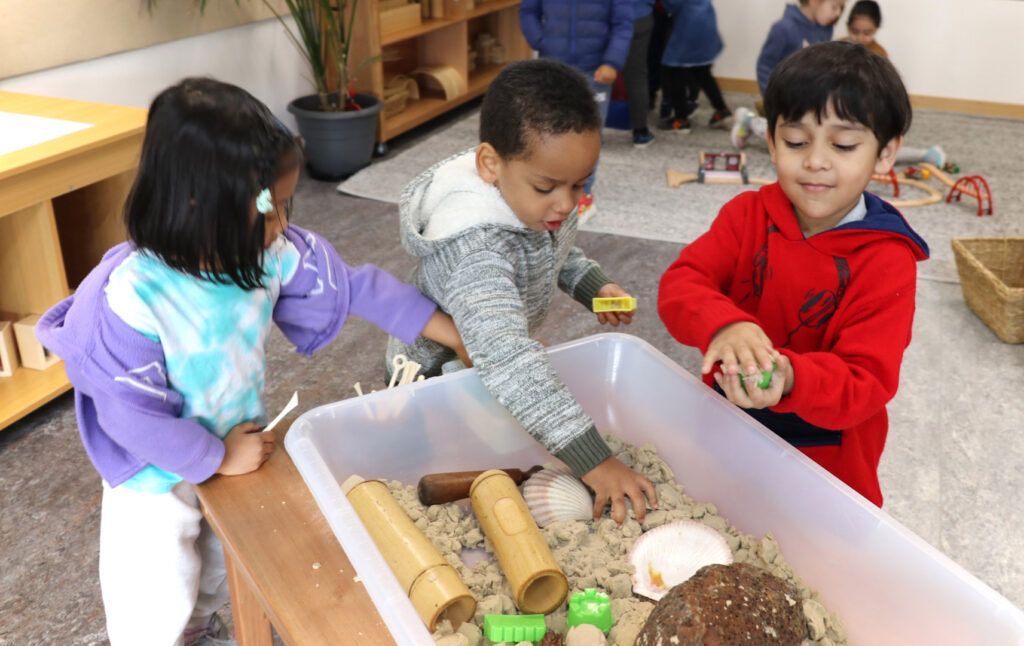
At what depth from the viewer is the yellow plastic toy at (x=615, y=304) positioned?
3.50 ft

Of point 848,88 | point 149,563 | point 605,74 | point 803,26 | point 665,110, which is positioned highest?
point 848,88

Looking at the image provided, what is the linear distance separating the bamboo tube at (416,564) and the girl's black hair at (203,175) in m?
0.26

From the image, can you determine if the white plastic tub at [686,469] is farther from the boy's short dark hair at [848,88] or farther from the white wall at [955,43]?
the white wall at [955,43]

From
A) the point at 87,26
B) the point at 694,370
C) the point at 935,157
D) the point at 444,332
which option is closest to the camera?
the point at 444,332

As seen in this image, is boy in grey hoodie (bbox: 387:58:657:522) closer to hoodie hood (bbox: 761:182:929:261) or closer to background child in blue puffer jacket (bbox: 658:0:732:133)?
hoodie hood (bbox: 761:182:929:261)

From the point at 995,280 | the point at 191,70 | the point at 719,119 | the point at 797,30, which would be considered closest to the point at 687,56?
the point at 719,119

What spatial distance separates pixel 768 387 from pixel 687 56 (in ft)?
10.7

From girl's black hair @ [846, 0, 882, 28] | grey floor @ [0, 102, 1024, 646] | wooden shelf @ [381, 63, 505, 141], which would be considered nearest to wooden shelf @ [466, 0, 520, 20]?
wooden shelf @ [381, 63, 505, 141]

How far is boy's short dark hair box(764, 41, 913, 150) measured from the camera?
2.73 ft

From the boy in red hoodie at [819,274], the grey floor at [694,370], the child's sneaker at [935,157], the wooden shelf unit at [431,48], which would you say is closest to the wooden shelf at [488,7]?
the wooden shelf unit at [431,48]

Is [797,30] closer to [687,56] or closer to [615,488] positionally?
[687,56]

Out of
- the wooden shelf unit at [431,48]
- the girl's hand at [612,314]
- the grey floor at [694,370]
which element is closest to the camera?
the girl's hand at [612,314]

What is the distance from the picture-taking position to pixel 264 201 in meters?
0.75

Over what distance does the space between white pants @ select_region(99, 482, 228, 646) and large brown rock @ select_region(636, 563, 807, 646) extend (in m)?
0.51
